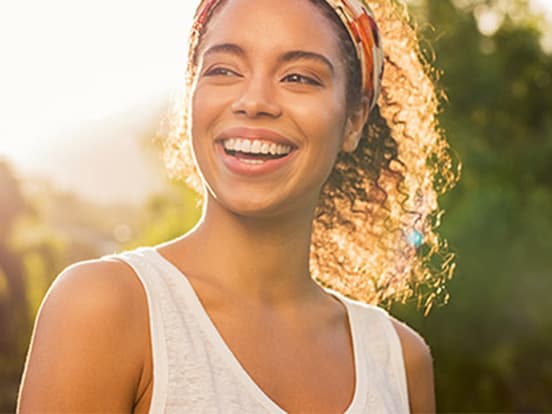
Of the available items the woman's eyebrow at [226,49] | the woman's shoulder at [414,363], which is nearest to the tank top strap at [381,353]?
the woman's shoulder at [414,363]

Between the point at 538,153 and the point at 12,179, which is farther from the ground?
the point at 538,153

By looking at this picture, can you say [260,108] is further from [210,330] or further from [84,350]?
[84,350]

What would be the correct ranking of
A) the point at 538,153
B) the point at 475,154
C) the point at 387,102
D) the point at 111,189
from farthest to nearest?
1. the point at 111,189
2. the point at 538,153
3. the point at 475,154
4. the point at 387,102

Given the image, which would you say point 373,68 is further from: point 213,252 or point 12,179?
point 12,179

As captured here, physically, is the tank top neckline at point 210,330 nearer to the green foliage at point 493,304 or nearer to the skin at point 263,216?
the skin at point 263,216

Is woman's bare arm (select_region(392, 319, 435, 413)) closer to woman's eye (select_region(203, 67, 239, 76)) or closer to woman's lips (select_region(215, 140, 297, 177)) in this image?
woman's lips (select_region(215, 140, 297, 177))

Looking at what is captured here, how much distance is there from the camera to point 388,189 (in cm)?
332

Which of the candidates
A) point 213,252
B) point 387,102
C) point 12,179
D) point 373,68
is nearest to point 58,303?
point 213,252

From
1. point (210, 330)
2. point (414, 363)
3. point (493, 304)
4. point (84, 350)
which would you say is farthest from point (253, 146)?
point (493, 304)

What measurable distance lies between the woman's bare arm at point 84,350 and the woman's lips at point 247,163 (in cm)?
43

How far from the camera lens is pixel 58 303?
2.17 metres

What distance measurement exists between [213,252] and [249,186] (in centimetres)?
20

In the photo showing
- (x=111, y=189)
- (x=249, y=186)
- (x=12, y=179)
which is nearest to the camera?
(x=249, y=186)

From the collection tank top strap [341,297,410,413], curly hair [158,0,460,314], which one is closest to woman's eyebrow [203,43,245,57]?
curly hair [158,0,460,314]
